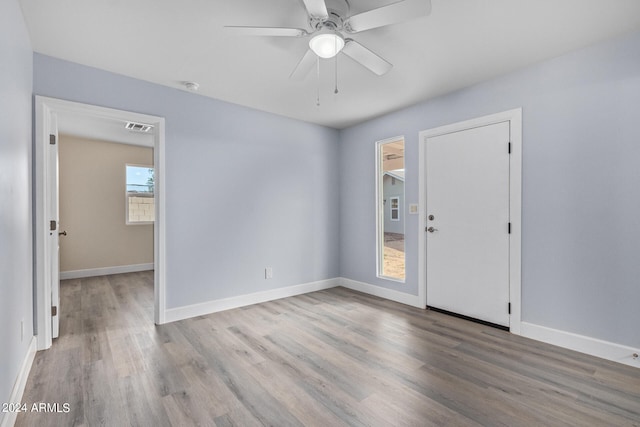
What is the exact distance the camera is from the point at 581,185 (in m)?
2.47

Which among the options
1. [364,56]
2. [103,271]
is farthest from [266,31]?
[103,271]

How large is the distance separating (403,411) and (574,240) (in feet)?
6.65

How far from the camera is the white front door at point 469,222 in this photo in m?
2.94

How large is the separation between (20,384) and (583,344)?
4.08m

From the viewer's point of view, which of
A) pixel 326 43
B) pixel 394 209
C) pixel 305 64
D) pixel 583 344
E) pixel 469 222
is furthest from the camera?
pixel 394 209

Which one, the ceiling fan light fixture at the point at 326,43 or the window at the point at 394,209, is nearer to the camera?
the ceiling fan light fixture at the point at 326,43

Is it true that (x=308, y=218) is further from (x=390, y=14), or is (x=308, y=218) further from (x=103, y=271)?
(x=103, y=271)

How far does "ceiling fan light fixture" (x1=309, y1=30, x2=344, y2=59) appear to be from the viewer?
6.24 feet

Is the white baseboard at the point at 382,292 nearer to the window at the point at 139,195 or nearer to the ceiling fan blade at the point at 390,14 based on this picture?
the ceiling fan blade at the point at 390,14

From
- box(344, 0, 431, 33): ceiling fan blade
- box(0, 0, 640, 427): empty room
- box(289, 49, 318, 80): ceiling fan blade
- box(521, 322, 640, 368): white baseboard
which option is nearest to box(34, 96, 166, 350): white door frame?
box(0, 0, 640, 427): empty room

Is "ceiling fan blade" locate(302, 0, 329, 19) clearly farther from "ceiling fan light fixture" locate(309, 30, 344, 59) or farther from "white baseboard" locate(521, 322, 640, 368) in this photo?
"white baseboard" locate(521, 322, 640, 368)

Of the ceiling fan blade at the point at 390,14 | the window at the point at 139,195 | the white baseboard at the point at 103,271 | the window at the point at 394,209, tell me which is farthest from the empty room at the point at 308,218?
the window at the point at 394,209

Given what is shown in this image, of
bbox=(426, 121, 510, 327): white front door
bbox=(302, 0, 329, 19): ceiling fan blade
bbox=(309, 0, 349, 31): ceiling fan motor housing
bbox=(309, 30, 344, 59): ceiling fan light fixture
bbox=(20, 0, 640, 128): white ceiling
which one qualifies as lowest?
bbox=(426, 121, 510, 327): white front door

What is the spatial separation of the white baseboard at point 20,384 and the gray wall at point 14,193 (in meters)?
0.05
